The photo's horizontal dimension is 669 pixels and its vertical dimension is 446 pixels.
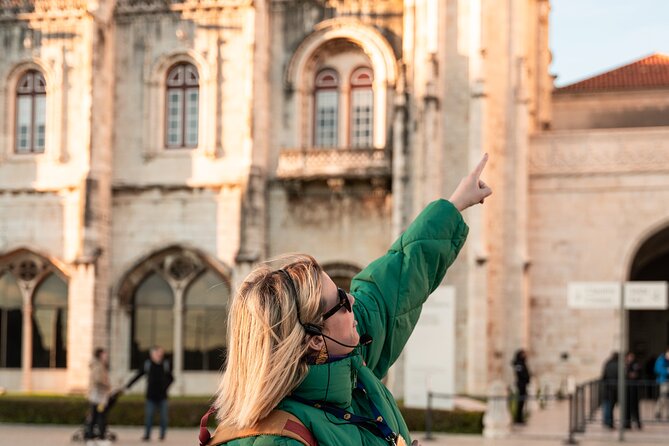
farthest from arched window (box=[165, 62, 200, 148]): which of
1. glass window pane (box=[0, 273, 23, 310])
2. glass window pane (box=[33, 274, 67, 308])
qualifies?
glass window pane (box=[0, 273, 23, 310])

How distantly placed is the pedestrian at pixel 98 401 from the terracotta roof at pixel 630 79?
76.5ft

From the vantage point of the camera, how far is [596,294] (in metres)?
20.0

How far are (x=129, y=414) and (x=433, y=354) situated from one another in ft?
23.1

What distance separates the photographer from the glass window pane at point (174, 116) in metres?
33.8

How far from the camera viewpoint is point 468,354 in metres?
29.5

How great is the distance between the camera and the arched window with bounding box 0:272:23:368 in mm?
34000

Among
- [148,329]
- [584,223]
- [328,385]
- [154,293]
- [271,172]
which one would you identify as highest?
[271,172]

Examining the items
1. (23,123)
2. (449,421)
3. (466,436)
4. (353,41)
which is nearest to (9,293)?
(23,123)

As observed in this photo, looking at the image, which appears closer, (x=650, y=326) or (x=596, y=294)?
(x=596, y=294)

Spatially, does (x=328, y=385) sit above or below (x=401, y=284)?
below

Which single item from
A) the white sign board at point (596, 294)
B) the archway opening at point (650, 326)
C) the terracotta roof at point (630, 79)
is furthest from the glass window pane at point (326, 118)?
the white sign board at point (596, 294)

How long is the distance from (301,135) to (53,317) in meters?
8.95

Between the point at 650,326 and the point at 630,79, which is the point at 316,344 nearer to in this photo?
the point at 630,79

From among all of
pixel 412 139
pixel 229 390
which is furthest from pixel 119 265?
pixel 229 390
